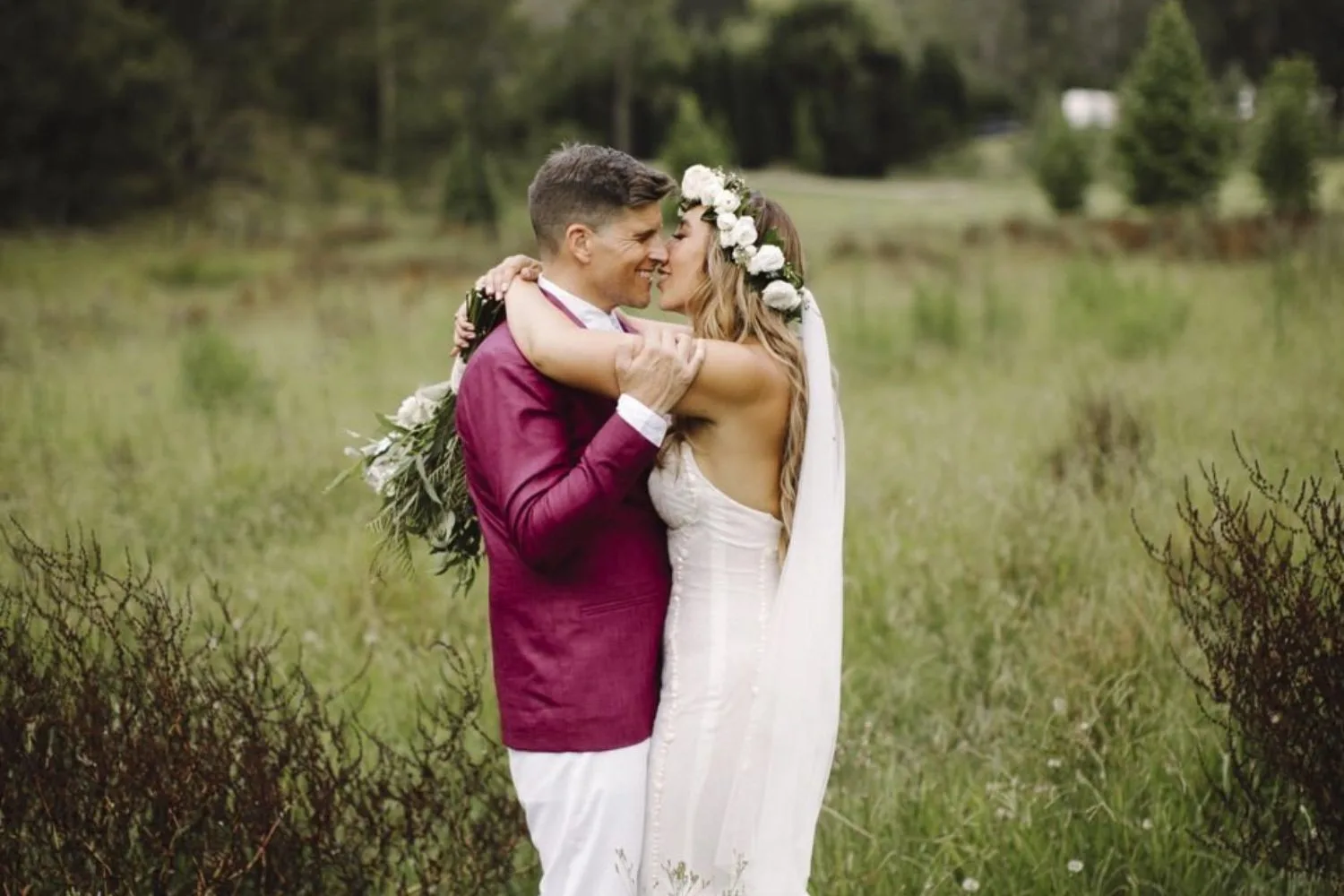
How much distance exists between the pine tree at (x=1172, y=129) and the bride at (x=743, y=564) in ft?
97.6

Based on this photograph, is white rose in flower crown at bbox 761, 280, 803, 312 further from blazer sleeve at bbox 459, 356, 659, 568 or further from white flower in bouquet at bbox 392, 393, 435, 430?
white flower in bouquet at bbox 392, 393, 435, 430

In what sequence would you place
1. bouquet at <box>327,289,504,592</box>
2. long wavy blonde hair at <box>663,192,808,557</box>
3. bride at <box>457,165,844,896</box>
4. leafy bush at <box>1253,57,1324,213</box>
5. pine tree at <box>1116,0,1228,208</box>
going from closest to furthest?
1. bride at <box>457,165,844,896</box>
2. long wavy blonde hair at <box>663,192,808,557</box>
3. bouquet at <box>327,289,504,592</box>
4. leafy bush at <box>1253,57,1324,213</box>
5. pine tree at <box>1116,0,1228,208</box>

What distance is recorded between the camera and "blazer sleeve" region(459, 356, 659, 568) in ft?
8.46

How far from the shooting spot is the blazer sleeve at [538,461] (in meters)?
2.58

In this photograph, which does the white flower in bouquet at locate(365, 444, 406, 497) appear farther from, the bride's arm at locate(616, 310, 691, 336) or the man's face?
the man's face

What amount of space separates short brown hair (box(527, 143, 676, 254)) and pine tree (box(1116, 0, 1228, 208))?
29.9 meters

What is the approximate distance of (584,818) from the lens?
2811 millimetres

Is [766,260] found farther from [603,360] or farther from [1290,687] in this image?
[1290,687]

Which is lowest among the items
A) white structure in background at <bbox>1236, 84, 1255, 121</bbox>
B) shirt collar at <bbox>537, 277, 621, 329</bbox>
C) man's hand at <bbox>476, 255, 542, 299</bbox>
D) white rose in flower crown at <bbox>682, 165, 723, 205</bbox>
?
shirt collar at <bbox>537, 277, 621, 329</bbox>

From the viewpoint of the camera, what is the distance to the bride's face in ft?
10.2

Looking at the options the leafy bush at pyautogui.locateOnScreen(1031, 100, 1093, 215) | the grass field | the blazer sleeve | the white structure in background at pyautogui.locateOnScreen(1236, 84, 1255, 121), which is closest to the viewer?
the blazer sleeve

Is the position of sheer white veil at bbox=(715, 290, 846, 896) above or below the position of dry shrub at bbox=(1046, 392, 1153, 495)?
above

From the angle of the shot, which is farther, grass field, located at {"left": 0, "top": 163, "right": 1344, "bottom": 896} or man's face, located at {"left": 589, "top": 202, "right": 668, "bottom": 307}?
grass field, located at {"left": 0, "top": 163, "right": 1344, "bottom": 896}

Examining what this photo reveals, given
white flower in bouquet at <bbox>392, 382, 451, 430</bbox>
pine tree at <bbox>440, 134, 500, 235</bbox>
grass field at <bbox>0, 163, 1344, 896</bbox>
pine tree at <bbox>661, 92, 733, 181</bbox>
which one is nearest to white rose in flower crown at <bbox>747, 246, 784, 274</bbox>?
white flower in bouquet at <bbox>392, 382, 451, 430</bbox>
